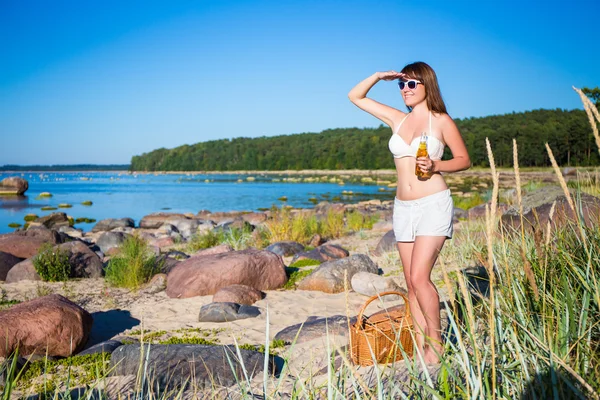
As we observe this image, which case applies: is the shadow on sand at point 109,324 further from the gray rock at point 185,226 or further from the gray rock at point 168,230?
the gray rock at point 185,226

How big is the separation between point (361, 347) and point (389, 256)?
16.8 ft

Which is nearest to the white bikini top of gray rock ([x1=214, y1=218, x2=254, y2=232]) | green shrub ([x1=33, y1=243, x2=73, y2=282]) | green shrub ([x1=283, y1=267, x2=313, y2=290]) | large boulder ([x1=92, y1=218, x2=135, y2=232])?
green shrub ([x1=283, y1=267, x2=313, y2=290])

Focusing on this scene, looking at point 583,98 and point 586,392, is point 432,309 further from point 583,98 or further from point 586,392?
point 583,98

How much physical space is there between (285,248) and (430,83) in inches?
278

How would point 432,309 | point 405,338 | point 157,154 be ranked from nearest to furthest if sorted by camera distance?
1. point 432,309
2. point 405,338
3. point 157,154

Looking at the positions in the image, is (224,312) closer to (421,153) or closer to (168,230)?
(421,153)

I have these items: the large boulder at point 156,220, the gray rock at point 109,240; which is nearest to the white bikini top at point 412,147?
the gray rock at point 109,240

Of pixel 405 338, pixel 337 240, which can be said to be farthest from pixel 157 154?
pixel 405 338

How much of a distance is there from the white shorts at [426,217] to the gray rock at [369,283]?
9.82 ft

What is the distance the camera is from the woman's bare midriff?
122 inches

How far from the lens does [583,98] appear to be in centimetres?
145

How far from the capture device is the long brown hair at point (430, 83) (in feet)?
10.7

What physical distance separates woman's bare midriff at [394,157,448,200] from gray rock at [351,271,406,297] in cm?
Answer: 300

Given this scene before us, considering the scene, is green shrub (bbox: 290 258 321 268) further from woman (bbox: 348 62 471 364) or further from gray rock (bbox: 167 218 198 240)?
gray rock (bbox: 167 218 198 240)
